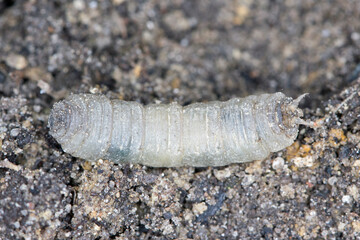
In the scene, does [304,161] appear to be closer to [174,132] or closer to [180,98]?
[174,132]

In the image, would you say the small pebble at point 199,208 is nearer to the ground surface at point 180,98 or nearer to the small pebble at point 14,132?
the ground surface at point 180,98

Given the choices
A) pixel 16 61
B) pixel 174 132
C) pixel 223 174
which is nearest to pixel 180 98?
pixel 174 132

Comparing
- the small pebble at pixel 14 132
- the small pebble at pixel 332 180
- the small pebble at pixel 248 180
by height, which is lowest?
the small pebble at pixel 248 180

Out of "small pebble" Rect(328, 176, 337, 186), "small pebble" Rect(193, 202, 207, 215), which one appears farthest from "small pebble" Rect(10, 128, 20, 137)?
"small pebble" Rect(328, 176, 337, 186)

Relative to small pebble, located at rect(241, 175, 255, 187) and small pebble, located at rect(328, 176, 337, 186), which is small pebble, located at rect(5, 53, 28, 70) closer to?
small pebble, located at rect(241, 175, 255, 187)

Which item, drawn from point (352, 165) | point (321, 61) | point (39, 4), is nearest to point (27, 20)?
point (39, 4)

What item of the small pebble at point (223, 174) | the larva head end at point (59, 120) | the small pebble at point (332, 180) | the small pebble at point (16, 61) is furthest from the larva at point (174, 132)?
the small pebble at point (16, 61)

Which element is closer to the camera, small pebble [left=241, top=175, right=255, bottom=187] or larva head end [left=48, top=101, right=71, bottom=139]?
larva head end [left=48, top=101, right=71, bottom=139]
